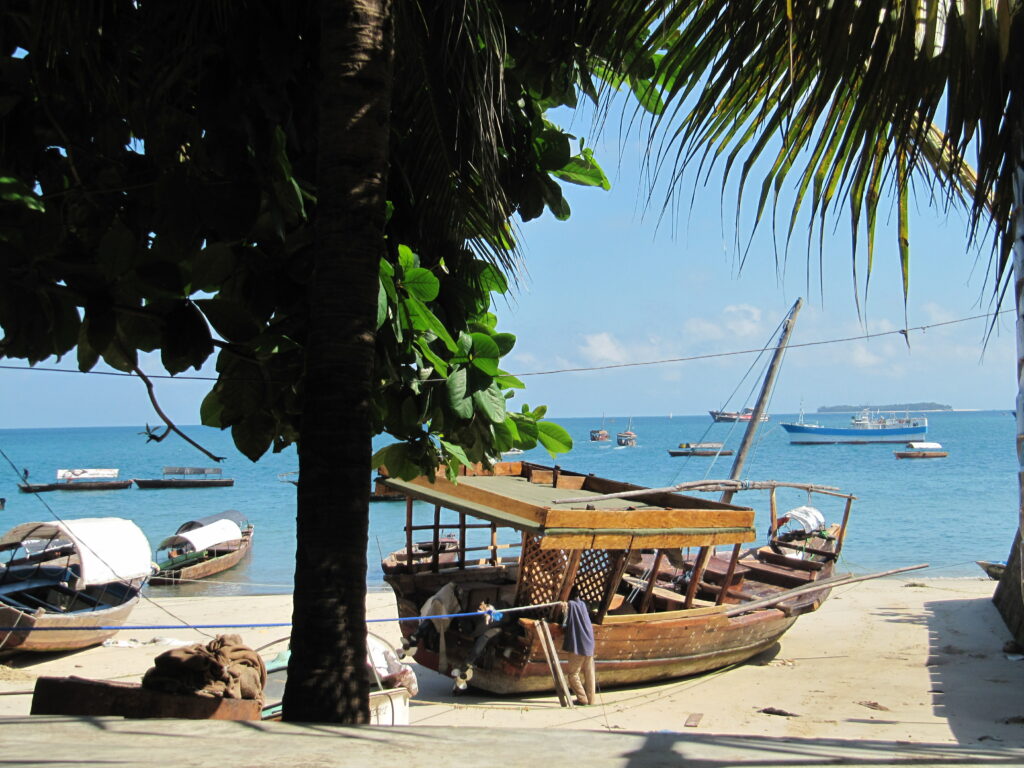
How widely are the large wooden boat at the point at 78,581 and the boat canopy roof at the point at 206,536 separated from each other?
312 inches

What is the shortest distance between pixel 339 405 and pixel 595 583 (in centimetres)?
765

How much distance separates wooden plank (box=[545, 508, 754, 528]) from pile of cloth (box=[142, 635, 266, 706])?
3.52 m

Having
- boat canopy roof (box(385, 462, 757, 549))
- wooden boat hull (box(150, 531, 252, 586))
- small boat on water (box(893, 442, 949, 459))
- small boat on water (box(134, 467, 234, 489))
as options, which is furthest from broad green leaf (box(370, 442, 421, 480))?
small boat on water (box(893, 442, 949, 459))

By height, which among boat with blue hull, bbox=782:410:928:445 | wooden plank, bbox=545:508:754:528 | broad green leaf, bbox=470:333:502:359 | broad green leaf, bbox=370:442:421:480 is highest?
boat with blue hull, bbox=782:410:928:445

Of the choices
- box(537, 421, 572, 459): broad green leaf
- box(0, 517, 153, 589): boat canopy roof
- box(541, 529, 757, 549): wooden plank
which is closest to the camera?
box(537, 421, 572, 459): broad green leaf

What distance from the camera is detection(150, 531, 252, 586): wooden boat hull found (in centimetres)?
2241

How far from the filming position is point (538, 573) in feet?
30.5

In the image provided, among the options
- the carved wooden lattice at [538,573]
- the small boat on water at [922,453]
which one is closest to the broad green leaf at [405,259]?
the carved wooden lattice at [538,573]

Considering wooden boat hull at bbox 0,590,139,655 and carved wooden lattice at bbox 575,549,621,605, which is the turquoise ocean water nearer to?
wooden boat hull at bbox 0,590,139,655

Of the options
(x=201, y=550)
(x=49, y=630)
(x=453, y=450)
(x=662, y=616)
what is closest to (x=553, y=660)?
(x=662, y=616)

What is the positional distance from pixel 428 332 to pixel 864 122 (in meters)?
1.62

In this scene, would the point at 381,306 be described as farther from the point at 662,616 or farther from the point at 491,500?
the point at 662,616

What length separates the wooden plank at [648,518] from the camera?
7.98 meters

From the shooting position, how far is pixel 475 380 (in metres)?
3.05
